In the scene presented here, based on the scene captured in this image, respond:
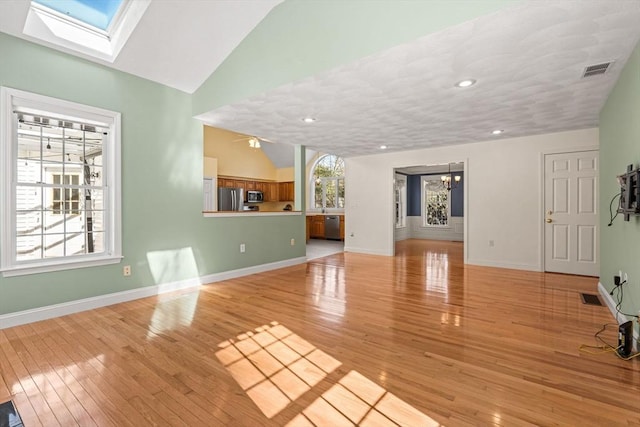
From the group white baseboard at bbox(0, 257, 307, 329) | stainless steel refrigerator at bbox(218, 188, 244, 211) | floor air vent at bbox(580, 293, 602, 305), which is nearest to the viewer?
white baseboard at bbox(0, 257, 307, 329)

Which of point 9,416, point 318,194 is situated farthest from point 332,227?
point 9,416

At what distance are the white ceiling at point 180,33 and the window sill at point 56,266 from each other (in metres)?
2.23

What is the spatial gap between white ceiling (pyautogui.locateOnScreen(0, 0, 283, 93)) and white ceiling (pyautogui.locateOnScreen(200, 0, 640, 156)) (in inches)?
26.4

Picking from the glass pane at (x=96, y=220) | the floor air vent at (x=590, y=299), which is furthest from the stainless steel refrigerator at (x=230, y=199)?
the floor air vent at (x=590, y=299)

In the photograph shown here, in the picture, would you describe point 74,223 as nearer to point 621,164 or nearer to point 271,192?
point 621,164

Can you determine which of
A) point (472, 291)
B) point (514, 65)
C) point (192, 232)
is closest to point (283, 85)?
point (514, 65)

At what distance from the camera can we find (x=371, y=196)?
24.1 feet

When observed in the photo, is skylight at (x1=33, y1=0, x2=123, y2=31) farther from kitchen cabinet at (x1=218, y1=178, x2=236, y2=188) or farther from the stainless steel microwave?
the stainless steel microwave

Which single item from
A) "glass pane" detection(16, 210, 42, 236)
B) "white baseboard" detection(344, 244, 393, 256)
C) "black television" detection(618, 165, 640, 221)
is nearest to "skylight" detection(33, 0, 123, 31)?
"glass pane" detection(16, 210, 42, 236)

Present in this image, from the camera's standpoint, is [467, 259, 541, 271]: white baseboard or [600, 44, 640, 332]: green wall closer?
[600, 44, 640, 332]: green wall

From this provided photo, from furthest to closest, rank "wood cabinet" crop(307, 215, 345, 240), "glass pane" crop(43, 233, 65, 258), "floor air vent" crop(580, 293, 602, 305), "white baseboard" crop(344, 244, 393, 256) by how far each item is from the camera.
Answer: "wood cabinet" crop(307, 215, 345, 240) < "white baseboard" crop(344, 244, 393, 256) < "floor air vent" crop(580, 293, 602, 305) < "glass pane" crop(43, 233, 65, 258)

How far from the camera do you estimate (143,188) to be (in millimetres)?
3889

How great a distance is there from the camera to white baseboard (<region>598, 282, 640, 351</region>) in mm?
2393

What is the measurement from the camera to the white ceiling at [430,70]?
2.20 meters
